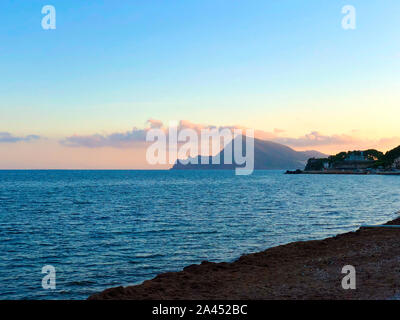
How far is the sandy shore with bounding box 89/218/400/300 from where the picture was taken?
12.7 metres

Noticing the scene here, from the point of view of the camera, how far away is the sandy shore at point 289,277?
A: 12.7 m

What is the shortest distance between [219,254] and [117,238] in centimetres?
970

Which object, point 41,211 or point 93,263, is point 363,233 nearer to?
point 93,263

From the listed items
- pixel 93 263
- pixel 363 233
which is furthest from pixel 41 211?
pixel 363 233

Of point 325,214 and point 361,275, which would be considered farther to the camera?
point 325,214
